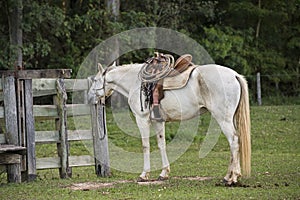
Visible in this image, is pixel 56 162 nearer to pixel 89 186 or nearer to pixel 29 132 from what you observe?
pixel 29 132

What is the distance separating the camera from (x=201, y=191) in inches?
365

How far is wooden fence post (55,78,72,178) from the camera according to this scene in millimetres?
11227

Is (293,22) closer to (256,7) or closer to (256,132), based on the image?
(256,7)

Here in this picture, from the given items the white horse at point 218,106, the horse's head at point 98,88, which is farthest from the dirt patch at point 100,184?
the horse's head at point 98,88

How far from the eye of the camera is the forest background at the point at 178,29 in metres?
23.7

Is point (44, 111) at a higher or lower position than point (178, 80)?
lower

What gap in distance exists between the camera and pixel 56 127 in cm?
1141

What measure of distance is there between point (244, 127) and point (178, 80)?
1.32m

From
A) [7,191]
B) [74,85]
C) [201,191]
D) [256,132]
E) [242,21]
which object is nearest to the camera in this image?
[201,191]

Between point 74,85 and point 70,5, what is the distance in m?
17.4

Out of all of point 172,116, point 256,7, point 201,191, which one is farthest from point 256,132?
point 256,7

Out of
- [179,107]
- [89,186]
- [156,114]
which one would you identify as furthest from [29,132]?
[179,107]

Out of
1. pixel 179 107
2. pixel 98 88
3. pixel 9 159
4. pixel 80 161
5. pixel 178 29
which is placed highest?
pixel 178 29

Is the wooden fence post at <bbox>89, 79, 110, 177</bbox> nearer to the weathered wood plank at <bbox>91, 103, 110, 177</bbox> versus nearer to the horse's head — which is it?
the weathered wood plank at <bbox>91, 103, 110, 177</bbox>
